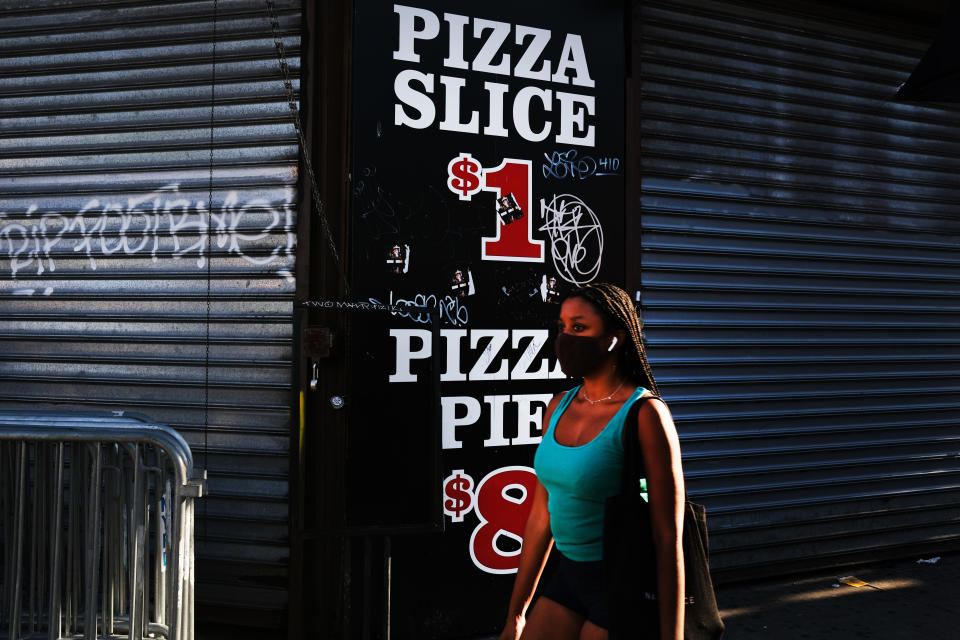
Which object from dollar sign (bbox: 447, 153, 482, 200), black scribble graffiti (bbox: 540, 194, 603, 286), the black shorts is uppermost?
dollar sign (bbox: 447, 153, 482, 200)

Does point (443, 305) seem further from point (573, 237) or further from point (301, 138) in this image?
point (301, 138)

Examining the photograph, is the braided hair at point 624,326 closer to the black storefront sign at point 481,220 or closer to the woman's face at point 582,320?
the woman's face at point 582,320

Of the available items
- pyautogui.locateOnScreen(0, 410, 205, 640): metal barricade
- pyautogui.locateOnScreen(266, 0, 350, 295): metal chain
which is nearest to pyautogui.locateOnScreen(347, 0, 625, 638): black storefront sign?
pyautogui.locateOnScreen(266, 0, 350, 295): metal chain

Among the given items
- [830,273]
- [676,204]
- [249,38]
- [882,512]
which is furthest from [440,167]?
[882,512]

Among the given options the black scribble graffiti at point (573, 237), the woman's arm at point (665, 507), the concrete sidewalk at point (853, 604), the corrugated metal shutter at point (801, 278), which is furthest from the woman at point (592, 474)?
the corrugated metal shutter at point (801, 278)

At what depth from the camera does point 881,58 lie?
6.73 metres

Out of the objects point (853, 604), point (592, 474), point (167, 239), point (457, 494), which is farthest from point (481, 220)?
point (853, 604)

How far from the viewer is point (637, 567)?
8.20 feet

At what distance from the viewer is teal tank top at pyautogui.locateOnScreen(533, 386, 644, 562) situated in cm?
266

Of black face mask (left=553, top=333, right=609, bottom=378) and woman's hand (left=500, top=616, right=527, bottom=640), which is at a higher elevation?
black face mask (left=553, top=333, right=609, bottom=378)

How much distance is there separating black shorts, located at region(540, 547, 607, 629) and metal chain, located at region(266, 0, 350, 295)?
2523 mm

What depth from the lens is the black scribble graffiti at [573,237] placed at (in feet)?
17.5

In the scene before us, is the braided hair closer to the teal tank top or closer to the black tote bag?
the teal tank top

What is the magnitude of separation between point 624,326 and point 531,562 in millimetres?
887
